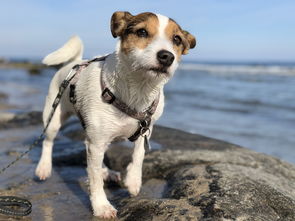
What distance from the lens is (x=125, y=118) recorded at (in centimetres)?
316

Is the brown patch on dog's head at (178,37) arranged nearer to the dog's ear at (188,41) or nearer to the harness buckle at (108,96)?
the dog's ear at (188,41)

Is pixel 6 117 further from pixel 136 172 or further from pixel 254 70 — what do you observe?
pixel 254 70

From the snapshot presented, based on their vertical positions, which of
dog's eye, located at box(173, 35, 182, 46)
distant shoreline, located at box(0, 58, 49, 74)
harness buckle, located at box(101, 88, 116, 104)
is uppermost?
dog's eye, located at box(173, 35, 182, 46)

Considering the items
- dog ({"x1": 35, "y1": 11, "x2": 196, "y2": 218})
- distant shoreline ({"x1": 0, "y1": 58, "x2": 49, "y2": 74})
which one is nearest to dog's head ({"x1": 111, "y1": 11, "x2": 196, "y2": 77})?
dog ({"x1": 35, "y1": 11, "x2": 196, "y2": 218})

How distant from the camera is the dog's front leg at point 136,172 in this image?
3.52 m

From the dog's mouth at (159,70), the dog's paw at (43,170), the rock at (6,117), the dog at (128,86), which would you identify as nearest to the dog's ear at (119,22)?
the dog at (128,86)

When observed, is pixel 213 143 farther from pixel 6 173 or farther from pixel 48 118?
pixel 6 173

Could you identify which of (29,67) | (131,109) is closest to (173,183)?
(131,109)

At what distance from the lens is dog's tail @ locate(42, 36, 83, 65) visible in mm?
4480

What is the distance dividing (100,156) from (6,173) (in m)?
1.50

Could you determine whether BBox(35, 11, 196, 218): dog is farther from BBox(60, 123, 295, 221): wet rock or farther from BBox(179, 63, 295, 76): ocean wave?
BBox(179, 63, 295, 76): ocean wave

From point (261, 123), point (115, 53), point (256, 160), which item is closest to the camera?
point (115, 53)

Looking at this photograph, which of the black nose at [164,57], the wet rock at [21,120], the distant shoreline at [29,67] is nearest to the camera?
the black nose at [164,57]

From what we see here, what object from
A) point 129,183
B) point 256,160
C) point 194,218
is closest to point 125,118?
point 129,183
